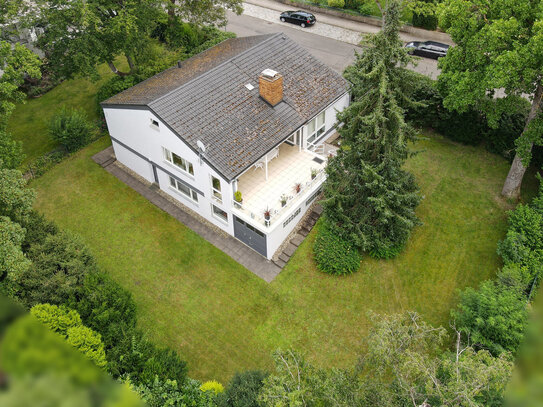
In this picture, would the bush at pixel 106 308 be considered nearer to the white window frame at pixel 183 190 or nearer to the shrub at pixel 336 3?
the white window frame at pixel 183 190

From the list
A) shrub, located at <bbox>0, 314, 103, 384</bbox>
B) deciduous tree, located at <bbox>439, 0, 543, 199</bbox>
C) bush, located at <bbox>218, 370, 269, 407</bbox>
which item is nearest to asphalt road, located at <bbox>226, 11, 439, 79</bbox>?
deciduous tree, located at <bbox>439, 0, 543, 199</bbox>

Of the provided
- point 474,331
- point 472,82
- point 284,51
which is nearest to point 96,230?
point 284,51

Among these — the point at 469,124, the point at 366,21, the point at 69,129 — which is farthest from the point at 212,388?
the point at 366,21

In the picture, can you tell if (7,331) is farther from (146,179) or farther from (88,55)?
(88,55)

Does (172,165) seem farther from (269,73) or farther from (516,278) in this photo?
(516,278)

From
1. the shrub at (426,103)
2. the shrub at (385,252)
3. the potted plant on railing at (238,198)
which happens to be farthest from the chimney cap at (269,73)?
the shrub at (385,252)
